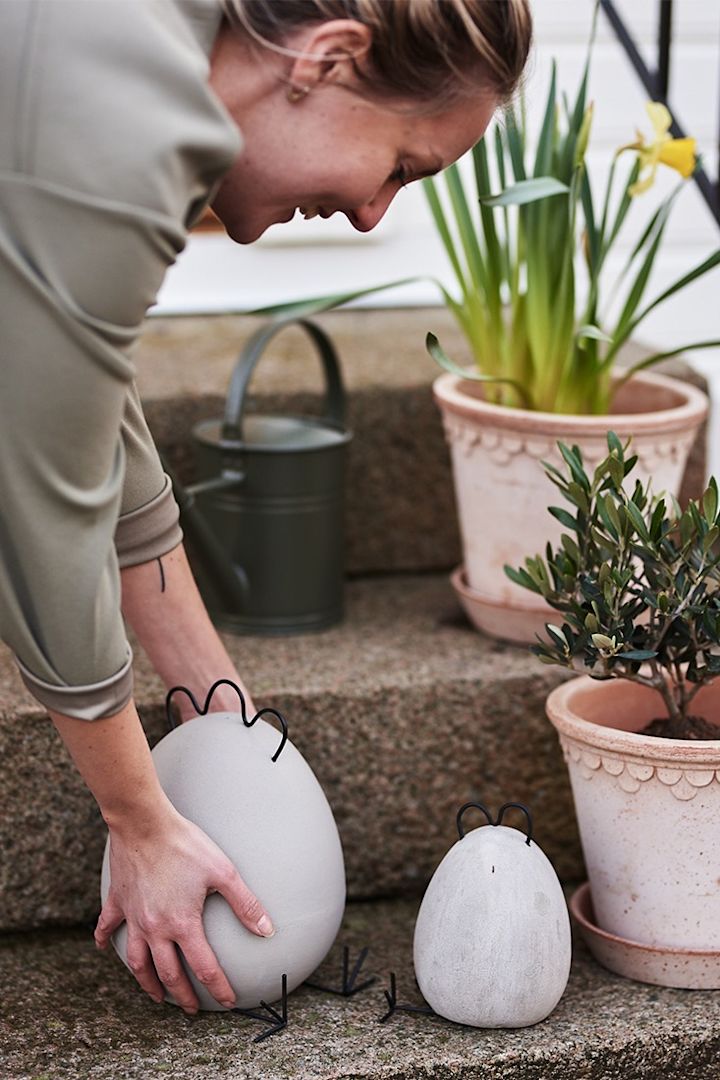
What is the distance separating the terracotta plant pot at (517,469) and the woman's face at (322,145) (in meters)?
0.60

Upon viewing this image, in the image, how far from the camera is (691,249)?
2902 mm

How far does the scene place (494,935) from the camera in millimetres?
1380

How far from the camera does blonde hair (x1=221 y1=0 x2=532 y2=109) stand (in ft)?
3.51

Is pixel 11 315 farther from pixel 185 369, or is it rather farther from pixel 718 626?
pixel 185 369

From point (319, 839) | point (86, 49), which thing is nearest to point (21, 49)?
point (86, 49)

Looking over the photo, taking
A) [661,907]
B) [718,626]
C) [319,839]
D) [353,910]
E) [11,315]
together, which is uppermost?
[11,315]

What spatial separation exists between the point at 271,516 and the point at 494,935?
711 mm

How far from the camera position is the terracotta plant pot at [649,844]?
149 cm

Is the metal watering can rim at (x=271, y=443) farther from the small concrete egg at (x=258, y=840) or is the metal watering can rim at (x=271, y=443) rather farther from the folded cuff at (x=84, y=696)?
the folded cuff at (x=84, y=696)

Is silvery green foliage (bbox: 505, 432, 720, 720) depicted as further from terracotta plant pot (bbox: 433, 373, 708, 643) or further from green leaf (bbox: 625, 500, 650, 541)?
terracotta plant pot (bbox: 433, 373, 708, 643)

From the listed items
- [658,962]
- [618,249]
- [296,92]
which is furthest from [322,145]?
[618,249]

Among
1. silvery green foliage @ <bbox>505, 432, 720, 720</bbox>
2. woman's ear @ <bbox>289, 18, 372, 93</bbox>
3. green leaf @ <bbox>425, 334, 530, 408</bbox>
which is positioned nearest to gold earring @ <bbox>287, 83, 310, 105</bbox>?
woman's ear @ <bbox>289, 18, 372, 93</bbox>

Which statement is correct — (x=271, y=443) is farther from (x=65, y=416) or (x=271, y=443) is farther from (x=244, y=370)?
(x=65, y=416)

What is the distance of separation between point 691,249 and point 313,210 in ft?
6.06
